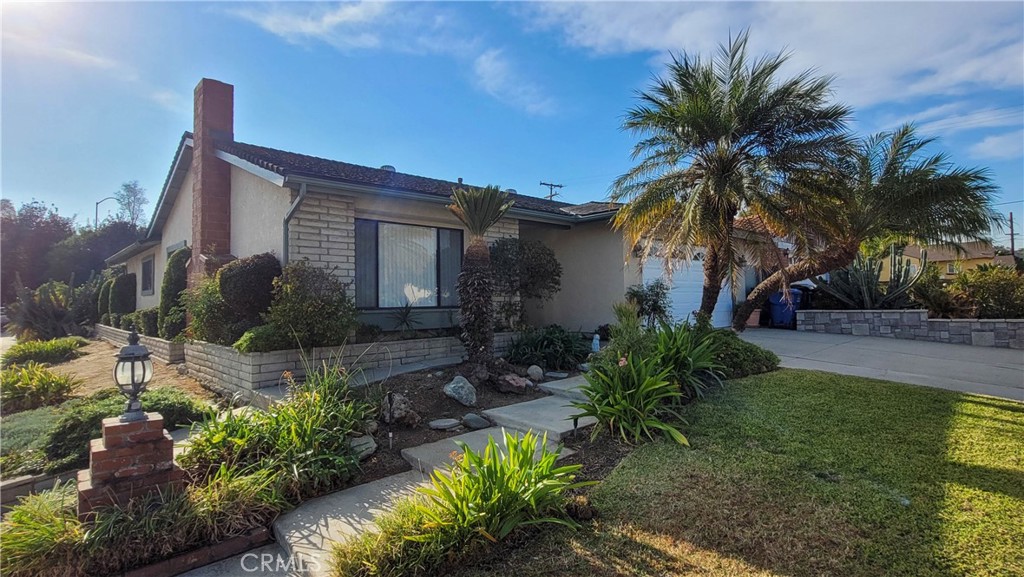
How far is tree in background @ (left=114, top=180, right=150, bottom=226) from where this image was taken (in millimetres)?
41594

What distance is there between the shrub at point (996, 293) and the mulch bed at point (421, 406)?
11163 mm

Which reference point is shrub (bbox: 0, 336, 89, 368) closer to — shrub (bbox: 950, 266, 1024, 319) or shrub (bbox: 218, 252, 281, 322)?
shrub (bbox: 218, 252, 281, 322)

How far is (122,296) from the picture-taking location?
16.3m

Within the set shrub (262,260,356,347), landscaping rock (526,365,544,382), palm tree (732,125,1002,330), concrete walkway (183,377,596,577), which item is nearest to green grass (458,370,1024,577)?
concrete walkway (183,377,596,577)

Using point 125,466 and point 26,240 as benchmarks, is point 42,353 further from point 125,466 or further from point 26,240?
point 26,240

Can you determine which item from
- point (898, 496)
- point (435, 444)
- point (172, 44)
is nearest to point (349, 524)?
point (435, 444)

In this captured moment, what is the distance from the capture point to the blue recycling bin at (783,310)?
1342 cm

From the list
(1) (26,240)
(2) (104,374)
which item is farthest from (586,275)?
(1) (26,240)

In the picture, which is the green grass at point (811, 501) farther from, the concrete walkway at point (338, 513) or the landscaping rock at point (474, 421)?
the landscaping rock at point (474, 421)

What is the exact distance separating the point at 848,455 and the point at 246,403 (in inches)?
292

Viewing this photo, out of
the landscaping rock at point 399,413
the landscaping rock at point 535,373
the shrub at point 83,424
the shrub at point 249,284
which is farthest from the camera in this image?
the shrub at point 249,284

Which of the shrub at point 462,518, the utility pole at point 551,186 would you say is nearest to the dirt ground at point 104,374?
the shrub at point 462,518

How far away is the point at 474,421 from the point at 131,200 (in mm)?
51398

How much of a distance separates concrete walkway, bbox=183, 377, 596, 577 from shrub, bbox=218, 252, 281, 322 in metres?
4.59
